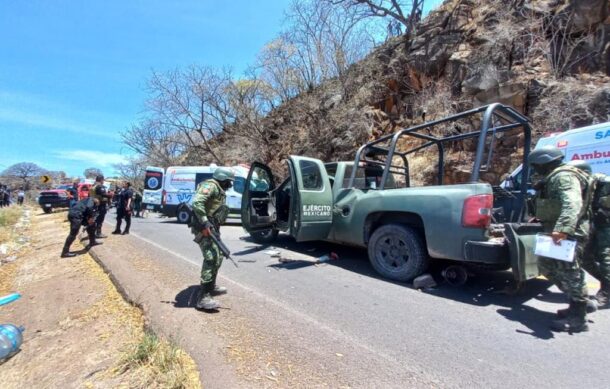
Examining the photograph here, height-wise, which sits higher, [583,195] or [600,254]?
[583,195]

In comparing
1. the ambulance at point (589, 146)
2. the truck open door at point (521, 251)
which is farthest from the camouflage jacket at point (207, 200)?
the ambulance at point (589, 146)

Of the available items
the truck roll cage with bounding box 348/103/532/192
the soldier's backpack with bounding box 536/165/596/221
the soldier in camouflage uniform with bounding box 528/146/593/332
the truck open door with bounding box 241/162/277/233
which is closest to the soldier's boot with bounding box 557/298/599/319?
the soldier in camouflage uniform with bounding box 528/146/593/332

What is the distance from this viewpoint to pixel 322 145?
17.4m

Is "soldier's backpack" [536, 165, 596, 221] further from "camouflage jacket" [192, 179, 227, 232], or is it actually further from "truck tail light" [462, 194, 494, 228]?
"camouflage jacket" [192, 179, 227, 232]

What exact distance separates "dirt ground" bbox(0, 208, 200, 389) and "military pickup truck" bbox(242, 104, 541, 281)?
2.70 metres

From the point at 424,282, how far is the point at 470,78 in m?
10.9

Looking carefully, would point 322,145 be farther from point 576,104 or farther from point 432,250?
point 432,250

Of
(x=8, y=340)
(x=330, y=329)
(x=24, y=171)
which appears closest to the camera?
(x=330, y=329)

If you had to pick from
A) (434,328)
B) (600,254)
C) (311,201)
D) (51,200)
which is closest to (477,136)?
(600,254)

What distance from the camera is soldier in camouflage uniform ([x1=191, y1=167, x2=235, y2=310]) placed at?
3729 millimetres

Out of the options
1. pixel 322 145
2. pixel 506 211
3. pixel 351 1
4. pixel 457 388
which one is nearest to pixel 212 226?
pixel 457 388

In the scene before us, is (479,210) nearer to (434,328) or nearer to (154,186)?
(434,328)

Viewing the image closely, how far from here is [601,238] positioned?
370 centimetres

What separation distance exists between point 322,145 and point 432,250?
13.5 meters
